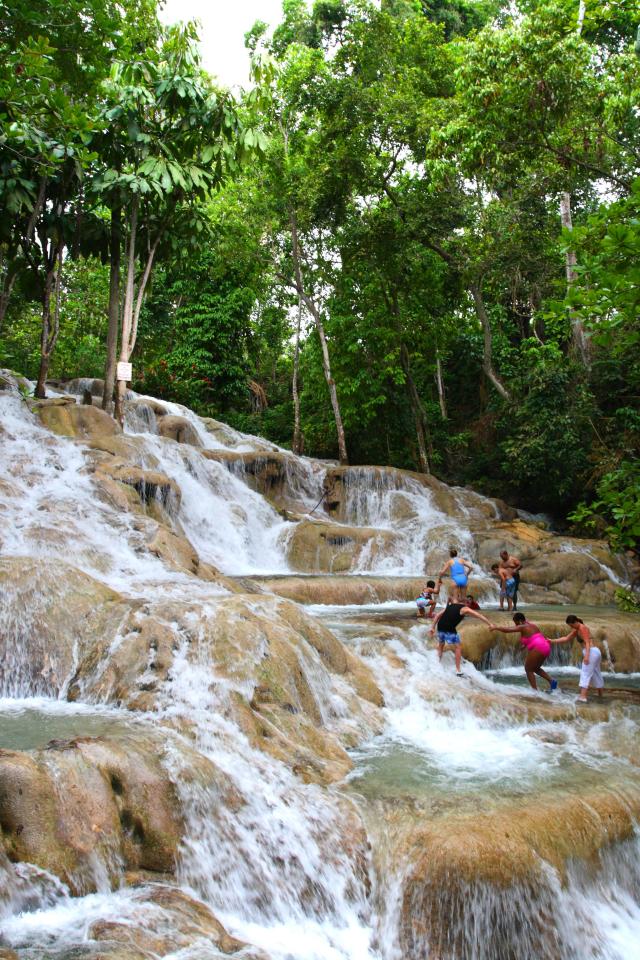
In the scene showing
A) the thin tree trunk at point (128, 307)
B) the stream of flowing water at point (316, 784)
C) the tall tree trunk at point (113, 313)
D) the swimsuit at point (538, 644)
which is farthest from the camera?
the tall tree trunk at point (113, 313)

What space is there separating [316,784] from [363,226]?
62.0 ft

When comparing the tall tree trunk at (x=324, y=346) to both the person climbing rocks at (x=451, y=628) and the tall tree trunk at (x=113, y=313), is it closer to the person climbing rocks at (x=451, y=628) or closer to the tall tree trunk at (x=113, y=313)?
the tall tree trunk at (x=113, y=313)

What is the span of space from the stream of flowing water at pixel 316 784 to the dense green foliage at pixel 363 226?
2.78 m

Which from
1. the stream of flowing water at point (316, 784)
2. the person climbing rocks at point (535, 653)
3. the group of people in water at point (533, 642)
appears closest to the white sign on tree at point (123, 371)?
the stream of flowing water at point (316, 784)

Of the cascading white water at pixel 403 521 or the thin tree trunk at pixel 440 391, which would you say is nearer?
the cascading white water at pixel 403 521

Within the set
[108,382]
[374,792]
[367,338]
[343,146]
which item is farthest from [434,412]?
[374,792]

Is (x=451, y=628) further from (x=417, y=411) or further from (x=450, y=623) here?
(x=417, y=411)

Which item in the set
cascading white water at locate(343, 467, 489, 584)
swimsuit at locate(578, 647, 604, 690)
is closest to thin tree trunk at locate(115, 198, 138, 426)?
cascading white water at locate(343, 467, 489, 584)

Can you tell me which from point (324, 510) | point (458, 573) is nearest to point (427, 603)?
point (458, 573)

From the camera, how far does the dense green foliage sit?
1098 cm

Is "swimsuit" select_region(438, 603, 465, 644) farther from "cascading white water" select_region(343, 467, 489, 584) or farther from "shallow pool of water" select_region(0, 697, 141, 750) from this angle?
"cascading white water" select_region(343, 467, 489, 584)

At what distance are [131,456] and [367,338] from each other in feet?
37.2

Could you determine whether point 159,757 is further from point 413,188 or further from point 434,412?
point 434,412

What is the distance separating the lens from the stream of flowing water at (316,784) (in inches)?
180
